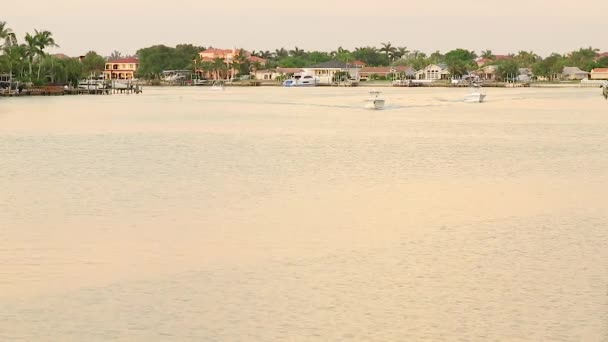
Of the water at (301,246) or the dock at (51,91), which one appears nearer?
the water at (301,246)

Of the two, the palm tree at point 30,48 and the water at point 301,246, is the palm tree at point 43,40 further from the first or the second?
the water at point 301,246

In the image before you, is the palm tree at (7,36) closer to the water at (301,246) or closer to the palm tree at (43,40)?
the palm tree at (43,40)

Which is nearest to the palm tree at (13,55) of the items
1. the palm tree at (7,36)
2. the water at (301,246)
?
the palm tree at (7,36)

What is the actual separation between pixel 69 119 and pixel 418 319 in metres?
72.5

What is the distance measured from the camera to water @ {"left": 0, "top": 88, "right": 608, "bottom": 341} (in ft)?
56.1

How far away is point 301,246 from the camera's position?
23906mm

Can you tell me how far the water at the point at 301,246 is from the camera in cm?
1711

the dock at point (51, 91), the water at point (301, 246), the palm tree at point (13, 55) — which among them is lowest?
the water at point (301, 246)

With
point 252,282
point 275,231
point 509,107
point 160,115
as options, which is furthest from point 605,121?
point 252,282

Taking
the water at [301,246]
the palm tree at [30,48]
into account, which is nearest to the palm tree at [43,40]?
the palm tree at [30,48]

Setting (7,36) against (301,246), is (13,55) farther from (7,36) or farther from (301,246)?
(301,246)

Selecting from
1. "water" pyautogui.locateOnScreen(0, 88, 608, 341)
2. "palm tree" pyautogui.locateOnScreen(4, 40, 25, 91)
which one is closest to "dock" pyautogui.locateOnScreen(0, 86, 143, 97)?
"palm tree" pyautogui.locateOnScreen(4, 40, 25, 91)

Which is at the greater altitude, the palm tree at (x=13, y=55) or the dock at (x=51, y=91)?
the palm tree at (x=13, y=55)

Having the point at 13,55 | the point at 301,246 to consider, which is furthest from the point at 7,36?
the point at 301,246
